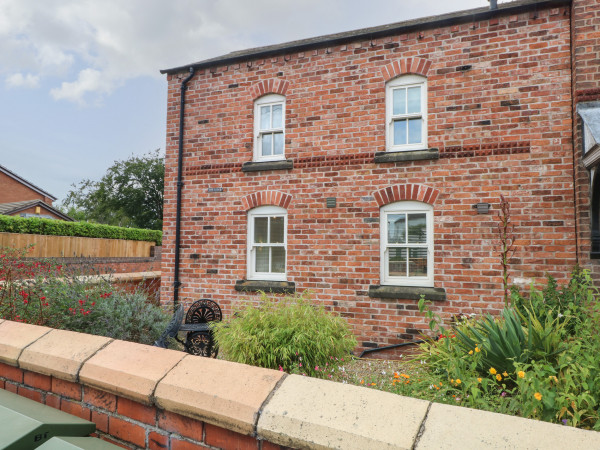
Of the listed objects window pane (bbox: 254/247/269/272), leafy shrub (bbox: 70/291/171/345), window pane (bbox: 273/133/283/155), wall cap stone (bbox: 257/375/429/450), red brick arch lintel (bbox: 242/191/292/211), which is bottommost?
leafy shrub (bbox: 70/291/171/345)

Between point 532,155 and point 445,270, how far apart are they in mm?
2393

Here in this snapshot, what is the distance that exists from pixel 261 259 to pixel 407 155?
3.58 m

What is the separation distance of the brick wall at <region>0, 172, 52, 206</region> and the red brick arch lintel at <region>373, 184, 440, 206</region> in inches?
1235

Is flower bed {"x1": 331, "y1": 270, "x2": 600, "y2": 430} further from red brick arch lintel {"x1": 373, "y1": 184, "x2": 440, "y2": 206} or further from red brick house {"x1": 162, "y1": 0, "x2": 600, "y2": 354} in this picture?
red brick arch lintel {"x1": 373, "y1": 184, "x2": 440, "y2": 206}

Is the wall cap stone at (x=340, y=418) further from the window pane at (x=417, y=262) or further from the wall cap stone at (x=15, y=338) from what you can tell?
the window pane at (x=417, y=262)

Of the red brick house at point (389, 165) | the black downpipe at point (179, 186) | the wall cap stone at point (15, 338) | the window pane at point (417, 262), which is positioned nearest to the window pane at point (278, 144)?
the red brick house at point (389, 165)

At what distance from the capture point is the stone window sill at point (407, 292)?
677cm

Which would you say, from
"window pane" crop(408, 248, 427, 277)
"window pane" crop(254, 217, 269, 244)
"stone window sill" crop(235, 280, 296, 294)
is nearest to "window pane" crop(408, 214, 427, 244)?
"window pane" crop(408, 248, 427, 277)

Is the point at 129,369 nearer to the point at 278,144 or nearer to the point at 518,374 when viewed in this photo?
the point at 518,374

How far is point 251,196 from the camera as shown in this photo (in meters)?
8.12

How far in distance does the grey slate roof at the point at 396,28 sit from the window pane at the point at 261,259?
4072mm

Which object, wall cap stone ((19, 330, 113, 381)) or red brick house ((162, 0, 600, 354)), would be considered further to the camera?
red brick house ((162, 0, 600, 354))

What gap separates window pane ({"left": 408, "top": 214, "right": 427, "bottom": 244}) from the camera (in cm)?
710

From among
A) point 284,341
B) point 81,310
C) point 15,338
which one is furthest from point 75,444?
point 284,341
